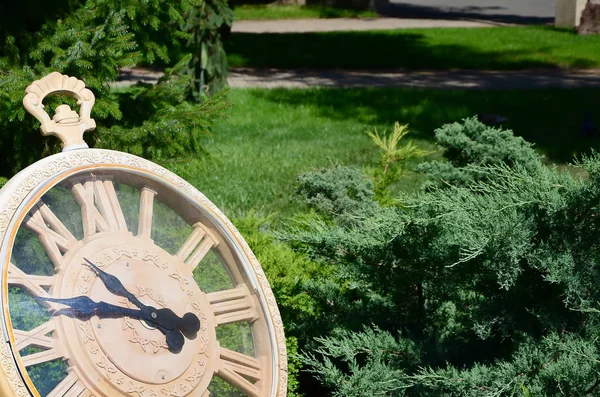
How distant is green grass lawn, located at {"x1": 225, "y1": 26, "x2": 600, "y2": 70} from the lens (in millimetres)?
15000

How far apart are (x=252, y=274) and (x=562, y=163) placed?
20.3ft

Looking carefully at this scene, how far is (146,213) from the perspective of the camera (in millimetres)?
2965

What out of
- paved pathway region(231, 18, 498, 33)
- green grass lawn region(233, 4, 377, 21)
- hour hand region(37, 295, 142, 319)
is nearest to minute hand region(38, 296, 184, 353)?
hour hand region(37, 295, 142, 319)

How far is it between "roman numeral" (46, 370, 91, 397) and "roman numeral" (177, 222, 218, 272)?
61 cm

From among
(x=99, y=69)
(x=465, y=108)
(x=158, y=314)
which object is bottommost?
(x=465, y=108)

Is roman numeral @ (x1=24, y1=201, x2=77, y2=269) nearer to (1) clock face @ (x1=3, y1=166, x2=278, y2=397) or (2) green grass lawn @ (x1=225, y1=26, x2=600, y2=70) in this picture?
(1) clock face @ (x1=3, y1=166, x2=278, y2=397)

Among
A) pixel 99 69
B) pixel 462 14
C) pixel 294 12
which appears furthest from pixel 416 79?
pixel 462 14

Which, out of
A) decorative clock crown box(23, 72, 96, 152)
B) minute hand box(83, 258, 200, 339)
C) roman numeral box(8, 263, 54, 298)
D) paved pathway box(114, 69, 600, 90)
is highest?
decorative clock crown box(23, 72, 96, 152)

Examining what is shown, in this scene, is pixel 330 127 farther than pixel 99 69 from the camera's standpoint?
Yes

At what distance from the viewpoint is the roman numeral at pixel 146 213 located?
2.93m

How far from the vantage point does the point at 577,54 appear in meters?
15.2

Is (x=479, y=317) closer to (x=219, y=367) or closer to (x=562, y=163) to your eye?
(x=219, y=367)

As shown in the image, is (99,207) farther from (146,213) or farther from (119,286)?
(119,286)

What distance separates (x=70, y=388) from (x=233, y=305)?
0.71m
